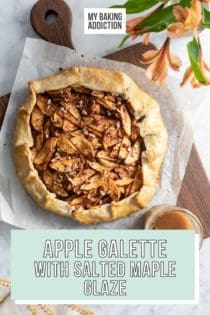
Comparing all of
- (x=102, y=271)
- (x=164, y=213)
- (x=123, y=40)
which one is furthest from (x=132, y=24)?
(x=102, y=271)

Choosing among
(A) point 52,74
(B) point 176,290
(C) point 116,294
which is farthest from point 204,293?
(A) point 52,74

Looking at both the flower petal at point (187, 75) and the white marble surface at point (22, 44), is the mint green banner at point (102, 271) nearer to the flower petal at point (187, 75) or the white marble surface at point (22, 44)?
the white marble surface at point (22, 44)

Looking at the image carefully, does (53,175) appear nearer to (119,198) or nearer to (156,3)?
(119,198)

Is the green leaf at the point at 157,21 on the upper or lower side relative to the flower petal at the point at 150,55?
upper

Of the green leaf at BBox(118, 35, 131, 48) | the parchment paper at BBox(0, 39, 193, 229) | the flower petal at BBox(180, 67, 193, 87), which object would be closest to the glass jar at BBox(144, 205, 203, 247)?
the parchment paper at BBox(0, 39, 193, 229)

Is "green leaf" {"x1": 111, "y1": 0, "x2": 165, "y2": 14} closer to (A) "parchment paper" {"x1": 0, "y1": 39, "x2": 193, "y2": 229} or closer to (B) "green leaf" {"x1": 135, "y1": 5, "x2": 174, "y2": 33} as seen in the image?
(B) "green leaf" {"x1": 135, "y1": 5, "x2": 174, "y2": 33}

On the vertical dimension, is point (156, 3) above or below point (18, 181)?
above

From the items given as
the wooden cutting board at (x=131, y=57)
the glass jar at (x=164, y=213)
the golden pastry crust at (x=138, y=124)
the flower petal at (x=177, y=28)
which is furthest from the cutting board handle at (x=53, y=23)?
the glass jar at (x=164, y=213)
